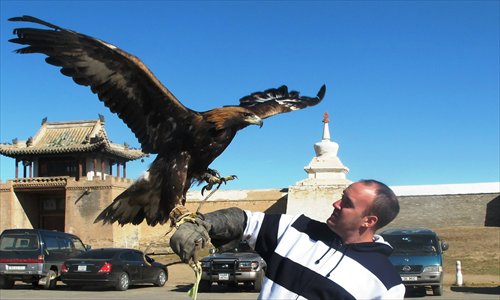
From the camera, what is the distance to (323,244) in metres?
2.88

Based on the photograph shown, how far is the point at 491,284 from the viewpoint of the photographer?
16.9 m

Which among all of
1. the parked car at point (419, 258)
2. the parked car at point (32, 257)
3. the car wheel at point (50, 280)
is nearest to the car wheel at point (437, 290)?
the parked car at point (419, 258)

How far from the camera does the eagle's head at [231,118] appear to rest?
4.32m

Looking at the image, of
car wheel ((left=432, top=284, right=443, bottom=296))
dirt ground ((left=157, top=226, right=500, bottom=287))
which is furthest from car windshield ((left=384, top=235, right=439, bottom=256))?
dirt ground ((left=157, top=226, right=500, bottom=287))

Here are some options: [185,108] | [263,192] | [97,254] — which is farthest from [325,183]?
[185,108]

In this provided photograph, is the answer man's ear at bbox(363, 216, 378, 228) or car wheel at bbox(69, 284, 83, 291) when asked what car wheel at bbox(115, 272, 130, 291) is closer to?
car wheel at bbox(69, 284, 83, 291)

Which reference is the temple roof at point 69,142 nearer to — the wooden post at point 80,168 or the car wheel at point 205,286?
the wooden post at point 80,168

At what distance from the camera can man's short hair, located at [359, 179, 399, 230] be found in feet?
9.27

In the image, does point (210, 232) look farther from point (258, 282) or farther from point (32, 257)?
point (32, 257)

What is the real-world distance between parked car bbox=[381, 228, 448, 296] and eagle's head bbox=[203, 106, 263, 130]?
9.19m

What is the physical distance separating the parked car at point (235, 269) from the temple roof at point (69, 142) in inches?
1014

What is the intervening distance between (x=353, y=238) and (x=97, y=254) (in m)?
13.6

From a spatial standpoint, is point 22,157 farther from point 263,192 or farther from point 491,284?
point 491,284

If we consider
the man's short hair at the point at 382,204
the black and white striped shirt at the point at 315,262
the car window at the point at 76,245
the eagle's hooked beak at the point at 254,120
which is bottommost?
the car window at the point at 76,245
